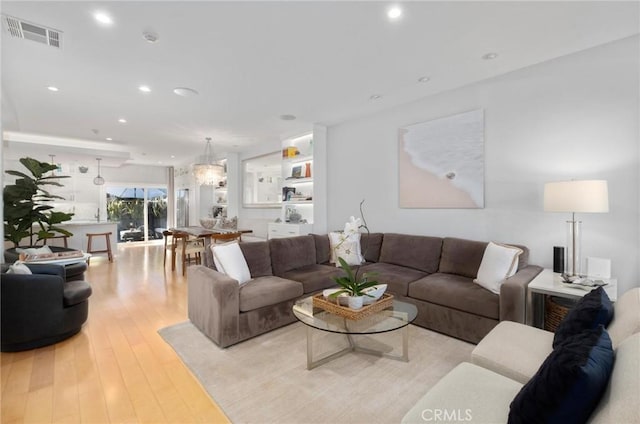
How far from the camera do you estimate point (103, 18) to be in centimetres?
216

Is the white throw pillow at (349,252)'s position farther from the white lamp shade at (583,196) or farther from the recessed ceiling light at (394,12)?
the recessed ceiling light at (394,12)

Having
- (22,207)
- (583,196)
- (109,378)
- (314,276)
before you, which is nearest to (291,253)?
(314,276)

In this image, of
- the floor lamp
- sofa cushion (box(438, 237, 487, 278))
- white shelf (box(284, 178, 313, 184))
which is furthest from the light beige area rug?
white shelf (box(284, 178, 313, 184))

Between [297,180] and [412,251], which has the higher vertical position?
[297,180]

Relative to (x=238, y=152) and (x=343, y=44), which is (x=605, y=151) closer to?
(x=343, y=44)

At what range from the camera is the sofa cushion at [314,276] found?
325 cm

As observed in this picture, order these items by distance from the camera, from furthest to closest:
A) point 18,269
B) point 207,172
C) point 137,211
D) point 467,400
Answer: point 137,211 < point 207,172 < point 18,269 < point 467,400

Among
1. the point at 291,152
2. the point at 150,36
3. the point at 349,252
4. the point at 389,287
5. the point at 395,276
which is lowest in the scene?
the point at 389,287

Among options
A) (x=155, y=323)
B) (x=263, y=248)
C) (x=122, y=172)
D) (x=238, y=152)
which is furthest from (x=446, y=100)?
(x=122, y=172)

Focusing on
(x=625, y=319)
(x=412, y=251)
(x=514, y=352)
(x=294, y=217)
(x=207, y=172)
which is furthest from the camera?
(x=207, y=172)

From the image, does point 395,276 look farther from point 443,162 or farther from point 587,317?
point 587,317

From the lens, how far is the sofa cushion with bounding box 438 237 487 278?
10.2 feet

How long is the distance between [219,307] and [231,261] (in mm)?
526

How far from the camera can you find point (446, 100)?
12.1 feet
